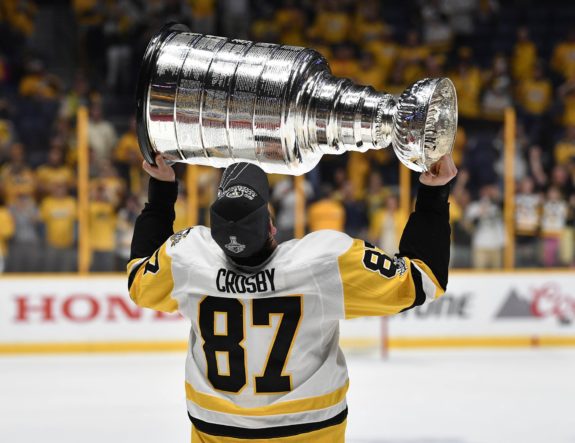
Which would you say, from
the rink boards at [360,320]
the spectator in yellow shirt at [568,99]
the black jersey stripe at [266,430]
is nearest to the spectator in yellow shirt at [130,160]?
the rink boards at [360,320]

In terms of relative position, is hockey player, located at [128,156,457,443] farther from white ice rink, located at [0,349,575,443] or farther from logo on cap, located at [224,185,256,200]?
white ice rink, located at [0,349,575,443]

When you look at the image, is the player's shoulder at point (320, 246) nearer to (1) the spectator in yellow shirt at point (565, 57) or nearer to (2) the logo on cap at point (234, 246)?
(2) the logo on cap at point (234, 246)

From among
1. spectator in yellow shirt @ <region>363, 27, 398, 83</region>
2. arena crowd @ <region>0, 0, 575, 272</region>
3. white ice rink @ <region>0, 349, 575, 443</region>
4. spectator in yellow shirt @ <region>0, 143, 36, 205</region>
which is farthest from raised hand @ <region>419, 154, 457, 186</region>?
spectator in yellow shirt @ <region>363, 27, 398, 83</region>

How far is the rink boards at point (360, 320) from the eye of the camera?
309 inches

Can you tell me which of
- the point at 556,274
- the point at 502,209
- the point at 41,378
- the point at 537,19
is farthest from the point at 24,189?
the point at 537,19

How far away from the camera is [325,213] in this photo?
308 inches

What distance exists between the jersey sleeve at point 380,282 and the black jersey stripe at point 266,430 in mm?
291

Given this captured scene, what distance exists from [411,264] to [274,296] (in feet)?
1.19

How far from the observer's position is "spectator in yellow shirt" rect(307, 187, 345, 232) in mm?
7801

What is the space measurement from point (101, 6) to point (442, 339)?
664 centimetres

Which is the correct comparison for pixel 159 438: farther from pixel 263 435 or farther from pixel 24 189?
pixel 24 189

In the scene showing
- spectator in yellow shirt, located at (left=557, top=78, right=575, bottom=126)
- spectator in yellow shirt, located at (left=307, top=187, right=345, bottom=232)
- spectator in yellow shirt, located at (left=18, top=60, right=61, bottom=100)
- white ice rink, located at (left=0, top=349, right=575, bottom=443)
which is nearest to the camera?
white ice rink, located at (left=0, top=349, right=575, bottom=443)

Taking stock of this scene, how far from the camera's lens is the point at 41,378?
6828 mm

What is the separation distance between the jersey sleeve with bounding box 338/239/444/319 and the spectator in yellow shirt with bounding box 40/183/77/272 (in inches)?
228
